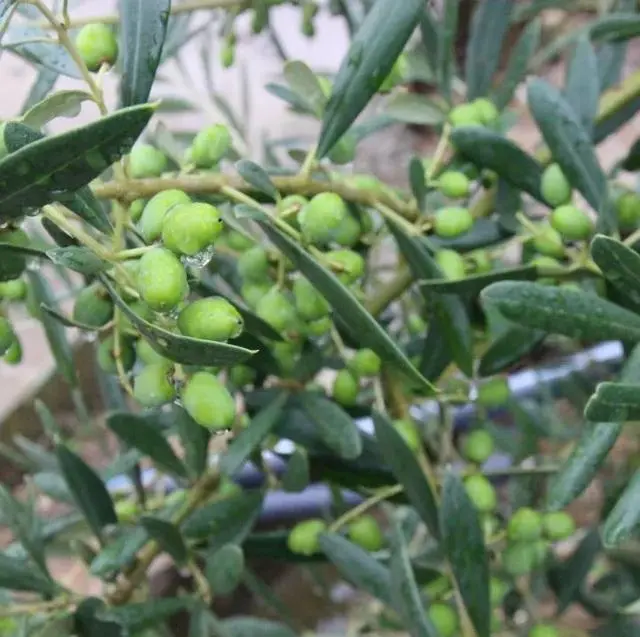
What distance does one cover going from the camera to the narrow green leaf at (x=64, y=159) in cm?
27

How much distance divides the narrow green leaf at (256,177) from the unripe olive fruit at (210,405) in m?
0.12

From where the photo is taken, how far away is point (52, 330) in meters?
0.59

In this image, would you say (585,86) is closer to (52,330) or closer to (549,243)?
(549,243)

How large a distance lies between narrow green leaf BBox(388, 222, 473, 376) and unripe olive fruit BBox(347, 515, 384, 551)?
141mm

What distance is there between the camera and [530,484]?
80cm

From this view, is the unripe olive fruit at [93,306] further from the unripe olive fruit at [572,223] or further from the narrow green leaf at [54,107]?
the unripe olive fruit at [572,223]

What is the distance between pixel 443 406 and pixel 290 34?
4.52 ft

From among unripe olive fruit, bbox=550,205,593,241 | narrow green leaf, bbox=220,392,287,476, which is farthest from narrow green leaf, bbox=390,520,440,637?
unripe olive fruit, bbox=550,205,593,241

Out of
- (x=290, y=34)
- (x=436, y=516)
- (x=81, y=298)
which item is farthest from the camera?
(x=290, y=34)

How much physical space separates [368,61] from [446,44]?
0.75 feet

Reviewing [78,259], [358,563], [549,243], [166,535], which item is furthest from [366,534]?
[78,259]

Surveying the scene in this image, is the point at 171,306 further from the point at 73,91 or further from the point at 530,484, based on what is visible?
the point at 530,484

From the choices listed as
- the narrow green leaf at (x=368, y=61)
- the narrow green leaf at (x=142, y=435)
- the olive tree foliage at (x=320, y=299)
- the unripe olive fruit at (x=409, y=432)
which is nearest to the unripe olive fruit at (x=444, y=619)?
the olive tree foliage at (x=320, y=299)

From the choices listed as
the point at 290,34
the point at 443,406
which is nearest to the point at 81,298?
the point at 443,406
